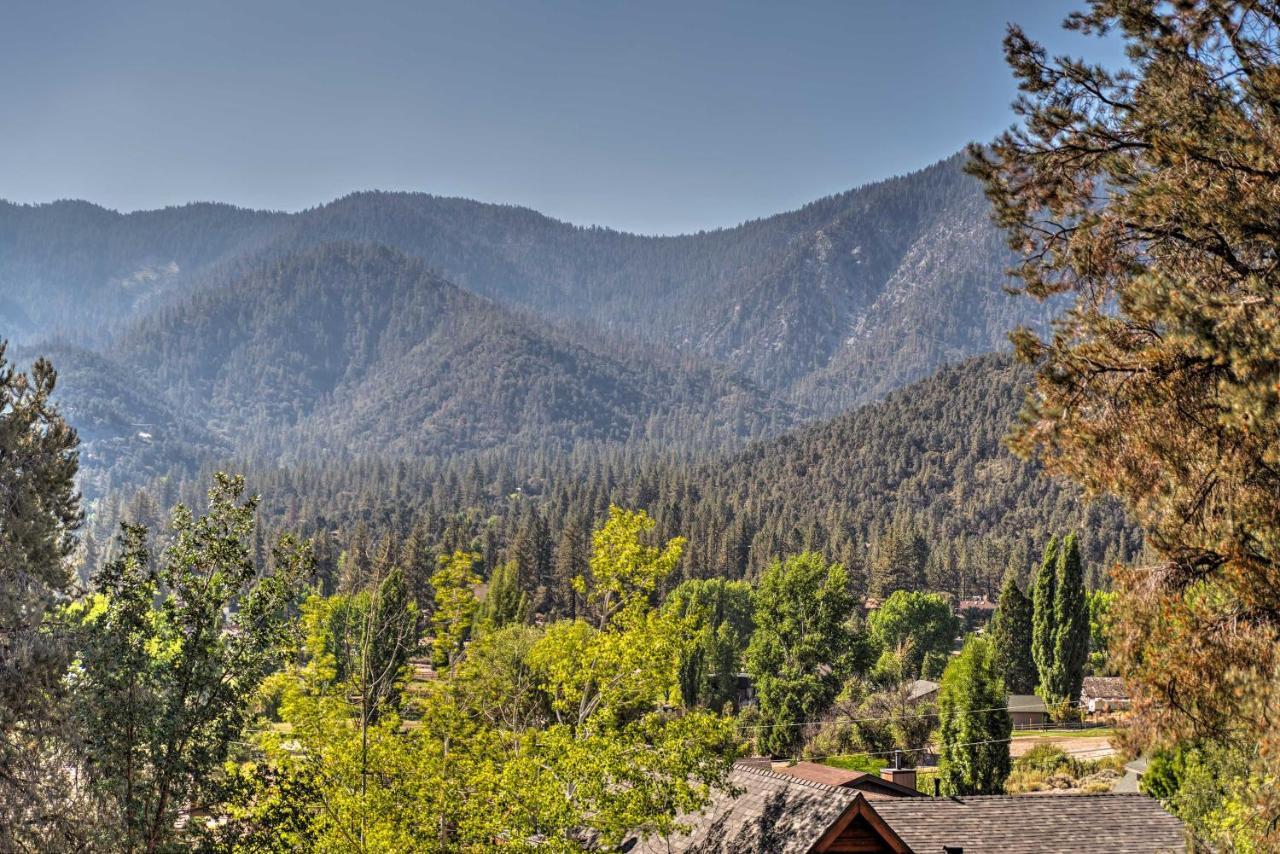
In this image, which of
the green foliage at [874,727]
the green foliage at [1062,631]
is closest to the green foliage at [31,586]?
the green foliage at [874,727]

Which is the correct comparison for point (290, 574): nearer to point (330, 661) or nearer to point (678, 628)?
point (330, 661)

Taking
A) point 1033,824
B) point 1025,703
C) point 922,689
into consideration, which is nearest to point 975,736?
point 1033,824

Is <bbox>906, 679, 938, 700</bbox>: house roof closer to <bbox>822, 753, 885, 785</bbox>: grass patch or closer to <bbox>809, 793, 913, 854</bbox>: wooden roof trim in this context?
<bbox>822, 753, 885, 785</bbox>: grass patch

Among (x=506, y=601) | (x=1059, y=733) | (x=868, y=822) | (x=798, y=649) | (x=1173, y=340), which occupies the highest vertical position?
(x=1173, y=340)

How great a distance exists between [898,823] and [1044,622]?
213 feet

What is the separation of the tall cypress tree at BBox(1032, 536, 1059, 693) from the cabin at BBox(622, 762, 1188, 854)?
58738 millimetres

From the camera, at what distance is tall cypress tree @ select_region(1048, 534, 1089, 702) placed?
8762 centimetres

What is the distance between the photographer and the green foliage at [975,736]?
5806 centimetres

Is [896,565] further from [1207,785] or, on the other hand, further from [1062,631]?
[1207,785]

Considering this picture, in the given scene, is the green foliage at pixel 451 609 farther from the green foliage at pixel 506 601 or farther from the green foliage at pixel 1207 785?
the green foliage at pixel 506 601

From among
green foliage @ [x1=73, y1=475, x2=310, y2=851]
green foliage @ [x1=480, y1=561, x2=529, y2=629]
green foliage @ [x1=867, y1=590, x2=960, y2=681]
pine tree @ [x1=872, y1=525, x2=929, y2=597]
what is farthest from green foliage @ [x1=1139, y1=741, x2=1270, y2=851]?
pine tree @ [x1=872, y1=525, x2=929, y2=597]

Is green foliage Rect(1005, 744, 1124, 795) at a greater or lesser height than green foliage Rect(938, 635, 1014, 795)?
lesser

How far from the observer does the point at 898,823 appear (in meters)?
30.0

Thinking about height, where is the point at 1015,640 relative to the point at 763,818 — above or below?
below
